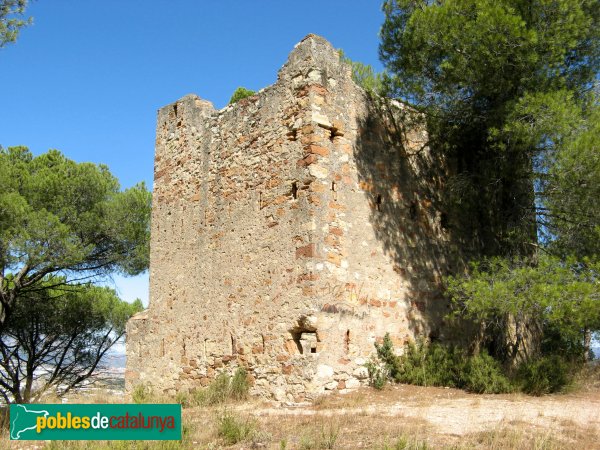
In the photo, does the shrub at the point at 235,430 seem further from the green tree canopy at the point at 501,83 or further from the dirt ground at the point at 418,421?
the green tree canopy at the point at 501,83

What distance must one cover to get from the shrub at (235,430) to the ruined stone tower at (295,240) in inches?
62.3

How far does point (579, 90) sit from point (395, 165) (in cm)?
292

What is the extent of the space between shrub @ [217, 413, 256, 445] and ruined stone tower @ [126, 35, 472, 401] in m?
1.58

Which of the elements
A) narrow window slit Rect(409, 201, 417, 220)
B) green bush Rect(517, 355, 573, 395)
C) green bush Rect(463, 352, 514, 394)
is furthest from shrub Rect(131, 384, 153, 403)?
green bush Rect(517, 355, 573, 395)

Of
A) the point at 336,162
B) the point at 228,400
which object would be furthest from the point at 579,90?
the point at 228,400

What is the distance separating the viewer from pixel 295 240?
24.9 ft

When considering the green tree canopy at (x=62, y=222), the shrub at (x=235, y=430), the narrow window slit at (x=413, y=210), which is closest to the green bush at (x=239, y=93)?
the green tree canopy at (x=62, y=222)

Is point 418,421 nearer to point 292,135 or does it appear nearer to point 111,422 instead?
point 111,422

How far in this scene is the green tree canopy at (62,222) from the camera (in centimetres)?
1261

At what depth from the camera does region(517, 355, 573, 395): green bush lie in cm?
773

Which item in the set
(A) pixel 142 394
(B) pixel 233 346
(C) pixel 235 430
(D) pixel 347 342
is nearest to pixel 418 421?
(C) pixel 235 430

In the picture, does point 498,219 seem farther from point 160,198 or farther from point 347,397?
point 160,198

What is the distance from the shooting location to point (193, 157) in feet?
32.0

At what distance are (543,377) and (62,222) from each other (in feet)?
35.4
